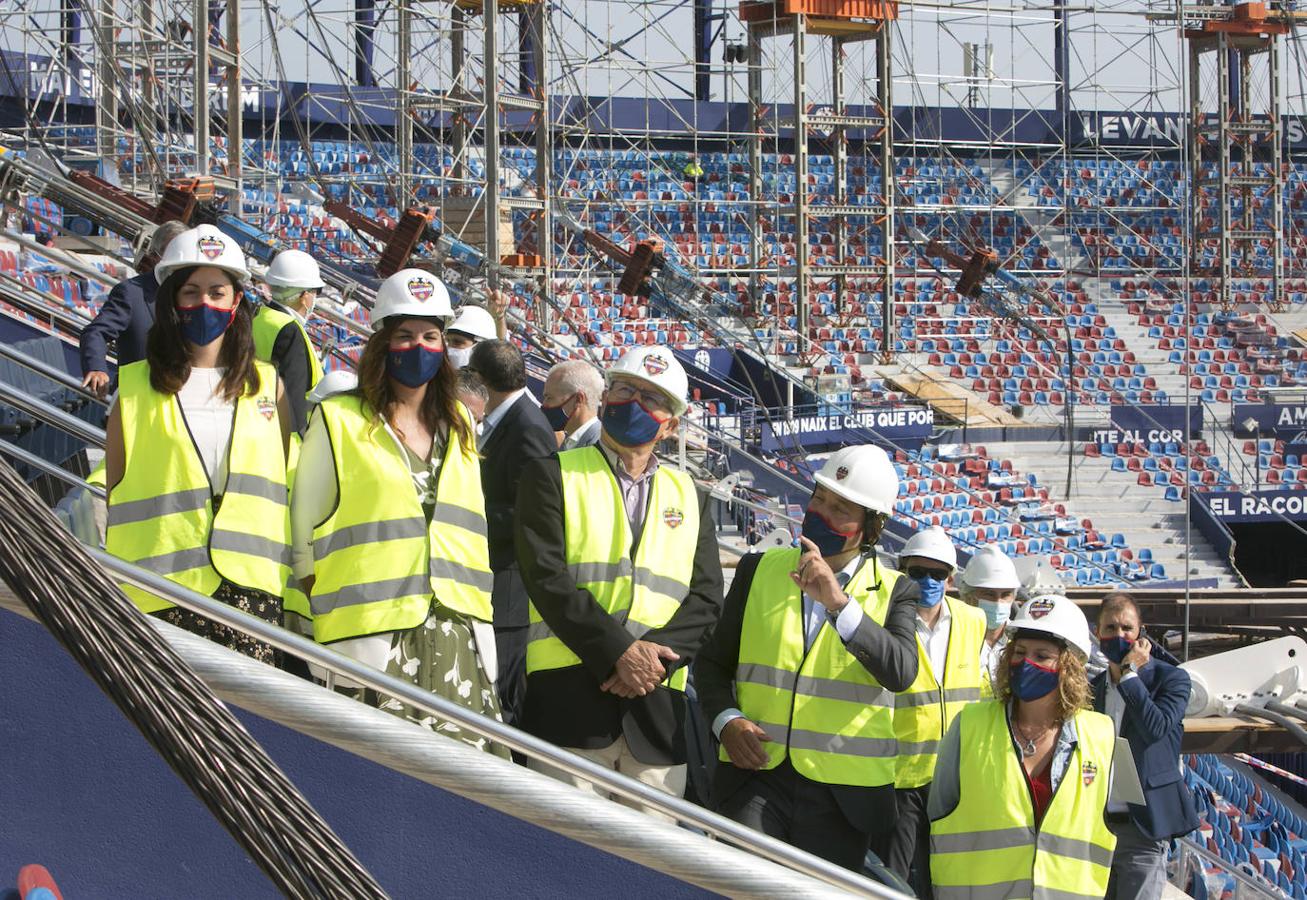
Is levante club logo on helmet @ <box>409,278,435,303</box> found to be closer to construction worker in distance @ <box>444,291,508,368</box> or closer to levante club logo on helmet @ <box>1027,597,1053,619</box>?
levante club logo on helmet @ <box>1027,597,1053,619</box>

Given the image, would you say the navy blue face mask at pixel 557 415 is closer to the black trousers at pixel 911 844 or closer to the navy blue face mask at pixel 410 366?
the navy blue face mask at pixel 410 366

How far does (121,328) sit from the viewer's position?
17.2 feet

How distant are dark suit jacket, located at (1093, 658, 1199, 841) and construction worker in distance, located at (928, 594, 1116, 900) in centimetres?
49

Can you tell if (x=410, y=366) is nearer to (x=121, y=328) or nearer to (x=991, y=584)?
(x=121, y=328)

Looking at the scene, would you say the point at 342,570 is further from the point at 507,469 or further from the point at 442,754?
the point at 442,754

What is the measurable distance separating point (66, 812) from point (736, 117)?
3694cm

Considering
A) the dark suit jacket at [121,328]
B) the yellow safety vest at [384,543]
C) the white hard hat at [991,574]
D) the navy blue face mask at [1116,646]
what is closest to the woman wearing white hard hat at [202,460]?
the yellow safety vest at [384,543]

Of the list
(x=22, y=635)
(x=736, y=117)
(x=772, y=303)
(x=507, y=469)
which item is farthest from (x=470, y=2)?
(x=22, y=635)

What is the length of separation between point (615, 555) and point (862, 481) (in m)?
0.57

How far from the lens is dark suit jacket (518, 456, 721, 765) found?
372cm

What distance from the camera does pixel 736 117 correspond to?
38.6m

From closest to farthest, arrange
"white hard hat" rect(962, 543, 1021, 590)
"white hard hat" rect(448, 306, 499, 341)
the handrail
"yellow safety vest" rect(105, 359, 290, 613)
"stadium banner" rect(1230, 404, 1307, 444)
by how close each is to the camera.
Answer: the handrail, "yellow safety vest" rect(105, 359, 290, 613), "white hard hat" rect(448, 306, 499, 341), "white hard hat" rect(962, 543, 1021, 590), "stadium banner" rect(1230, 404, 1307, 444)

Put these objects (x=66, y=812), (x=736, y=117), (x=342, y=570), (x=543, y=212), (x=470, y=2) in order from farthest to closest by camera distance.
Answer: (x=736, y=117)
(x=470, y=2)
(x=543, y=212)
(x=342, y=570)
(x=66, y=812)

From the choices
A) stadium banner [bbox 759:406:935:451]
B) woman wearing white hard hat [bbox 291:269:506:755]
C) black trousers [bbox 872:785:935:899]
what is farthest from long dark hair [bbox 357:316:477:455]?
stadium banner [bbox 759:406:935:451]
